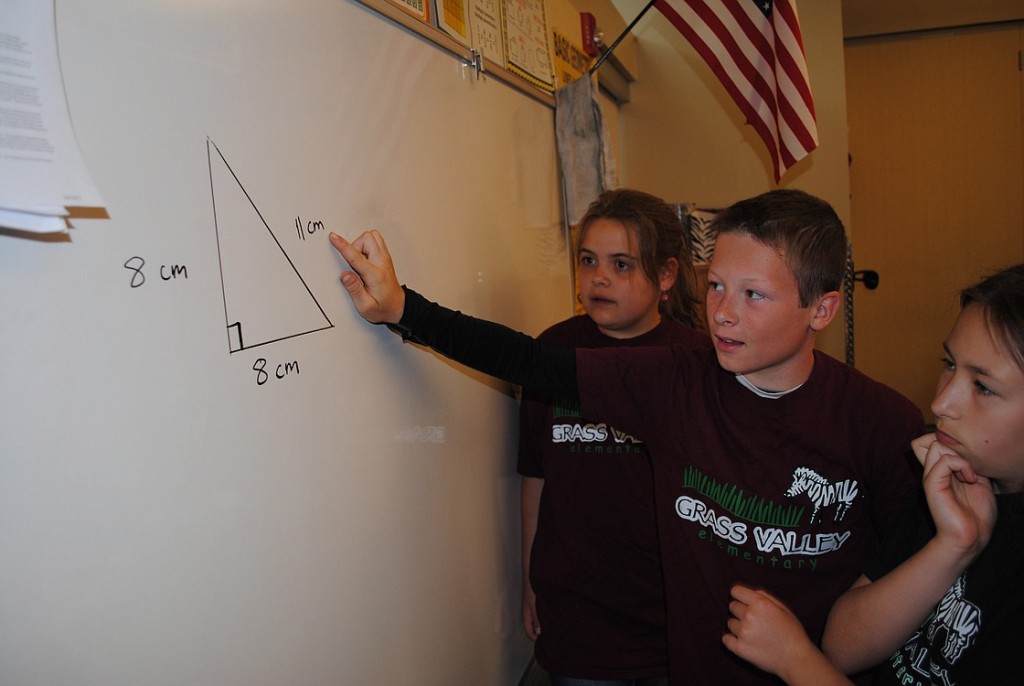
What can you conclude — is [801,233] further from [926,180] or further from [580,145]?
[926,180]

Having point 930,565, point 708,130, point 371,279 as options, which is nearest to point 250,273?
point 371,279

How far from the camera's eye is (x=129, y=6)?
0.76m

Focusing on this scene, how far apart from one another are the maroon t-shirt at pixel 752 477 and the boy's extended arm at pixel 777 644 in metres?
0.17

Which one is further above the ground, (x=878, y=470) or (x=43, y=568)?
(x=43, y=568)

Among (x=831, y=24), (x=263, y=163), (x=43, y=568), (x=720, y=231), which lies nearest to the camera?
(x=43, y=568)

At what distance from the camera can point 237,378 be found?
0.90 meters

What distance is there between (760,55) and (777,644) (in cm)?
256

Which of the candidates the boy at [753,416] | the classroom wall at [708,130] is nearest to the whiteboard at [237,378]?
the boy at [753,416]

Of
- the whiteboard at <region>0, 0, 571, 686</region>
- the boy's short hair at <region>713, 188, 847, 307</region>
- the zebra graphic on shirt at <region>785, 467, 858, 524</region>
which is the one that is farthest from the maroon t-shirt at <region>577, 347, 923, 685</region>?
the whiteboard at <region>0, 0, 571, 686</region>

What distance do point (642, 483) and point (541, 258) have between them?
0.80 metres

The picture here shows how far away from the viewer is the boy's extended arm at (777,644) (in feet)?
3.40

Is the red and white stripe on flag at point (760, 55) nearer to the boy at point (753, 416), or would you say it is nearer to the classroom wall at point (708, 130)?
the classroom wall at point (708, 130)

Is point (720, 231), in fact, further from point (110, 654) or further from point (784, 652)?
point (110, 654)

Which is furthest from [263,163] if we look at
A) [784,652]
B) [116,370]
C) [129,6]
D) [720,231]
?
[784,652]
